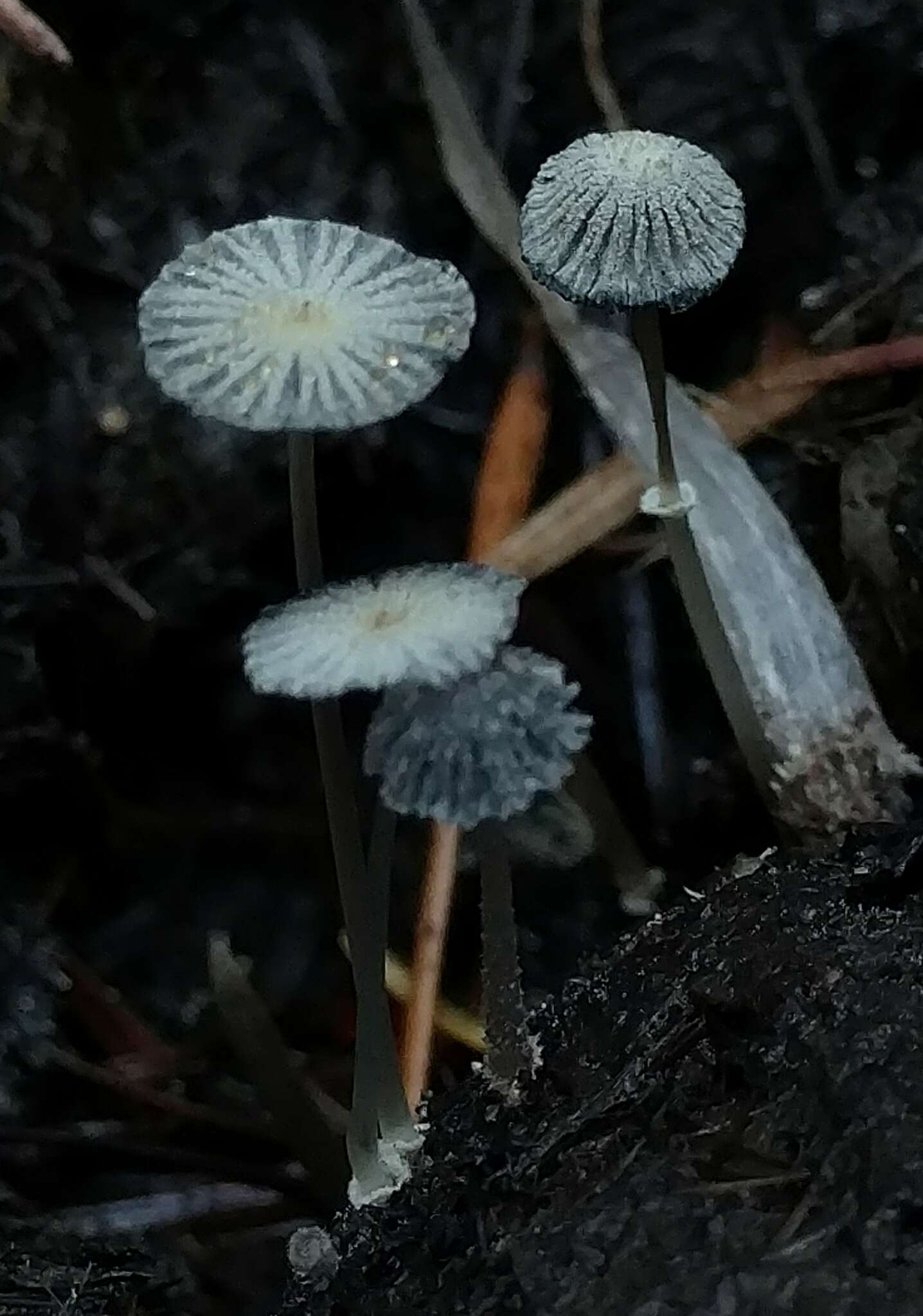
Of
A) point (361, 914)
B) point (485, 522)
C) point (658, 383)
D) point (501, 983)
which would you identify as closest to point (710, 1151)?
point (501, 983)

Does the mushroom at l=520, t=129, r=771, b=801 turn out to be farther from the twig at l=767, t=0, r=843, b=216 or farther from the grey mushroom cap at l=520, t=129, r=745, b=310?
the twig at l=767, t=0, r=843, b=216

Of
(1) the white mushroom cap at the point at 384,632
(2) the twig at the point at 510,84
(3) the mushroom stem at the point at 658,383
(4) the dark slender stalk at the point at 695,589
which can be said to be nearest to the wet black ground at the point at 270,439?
(2) the twig at the point at 510,84

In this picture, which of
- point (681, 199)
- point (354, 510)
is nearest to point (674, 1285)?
point (681, 199)

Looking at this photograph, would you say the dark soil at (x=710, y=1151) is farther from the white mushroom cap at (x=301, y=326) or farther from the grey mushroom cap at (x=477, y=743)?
the white mushroom cap at (x=301, y=326)

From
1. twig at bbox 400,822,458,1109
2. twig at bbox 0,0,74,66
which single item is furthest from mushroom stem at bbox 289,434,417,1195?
twig at bbox 0,0,74,66

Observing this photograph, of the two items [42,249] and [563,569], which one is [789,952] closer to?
[563,569]

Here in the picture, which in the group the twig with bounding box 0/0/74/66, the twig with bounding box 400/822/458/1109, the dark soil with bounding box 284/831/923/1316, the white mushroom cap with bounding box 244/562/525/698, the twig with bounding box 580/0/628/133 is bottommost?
the dark soil with bounding box 284/831/923/1316
